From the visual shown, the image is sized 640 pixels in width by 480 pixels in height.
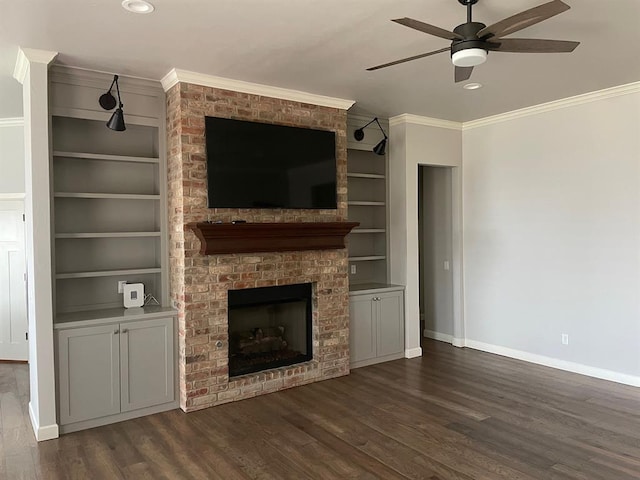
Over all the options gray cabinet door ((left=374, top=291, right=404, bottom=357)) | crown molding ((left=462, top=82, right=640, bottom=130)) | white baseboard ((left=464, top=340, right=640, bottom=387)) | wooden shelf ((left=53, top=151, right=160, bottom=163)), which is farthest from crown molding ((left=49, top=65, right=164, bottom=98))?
white baseboard ((left=464, top=340, right=640, bottom=387))

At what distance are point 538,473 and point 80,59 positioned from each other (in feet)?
14.4

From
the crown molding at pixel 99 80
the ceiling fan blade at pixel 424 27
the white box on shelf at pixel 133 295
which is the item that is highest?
the crown molding at pixel 99 80

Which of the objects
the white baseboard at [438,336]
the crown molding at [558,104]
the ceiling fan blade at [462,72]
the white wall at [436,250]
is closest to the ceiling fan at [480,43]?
the ceiling fan blade at [462,72]

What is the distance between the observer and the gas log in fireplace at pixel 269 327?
4.57m

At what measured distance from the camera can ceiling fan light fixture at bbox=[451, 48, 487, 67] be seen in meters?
2.65

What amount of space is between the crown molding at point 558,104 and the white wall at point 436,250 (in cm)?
75

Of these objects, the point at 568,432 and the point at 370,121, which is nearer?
the point at 568,432

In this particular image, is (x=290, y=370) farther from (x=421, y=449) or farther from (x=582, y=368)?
(x=582, y=368)

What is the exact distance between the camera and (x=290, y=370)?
4703 millimetres

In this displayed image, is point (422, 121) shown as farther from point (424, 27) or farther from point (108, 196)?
point (108, 196)

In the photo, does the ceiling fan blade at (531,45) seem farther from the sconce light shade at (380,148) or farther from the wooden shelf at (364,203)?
the wooden shelf at (364,203)

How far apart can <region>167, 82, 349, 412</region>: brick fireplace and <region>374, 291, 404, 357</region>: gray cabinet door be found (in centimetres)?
101

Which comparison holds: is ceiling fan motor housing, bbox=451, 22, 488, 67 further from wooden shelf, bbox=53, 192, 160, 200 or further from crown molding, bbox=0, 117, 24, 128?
crown molding, bbox=0, 117, 24, 128

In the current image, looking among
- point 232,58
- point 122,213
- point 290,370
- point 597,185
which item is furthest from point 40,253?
point 597,185
